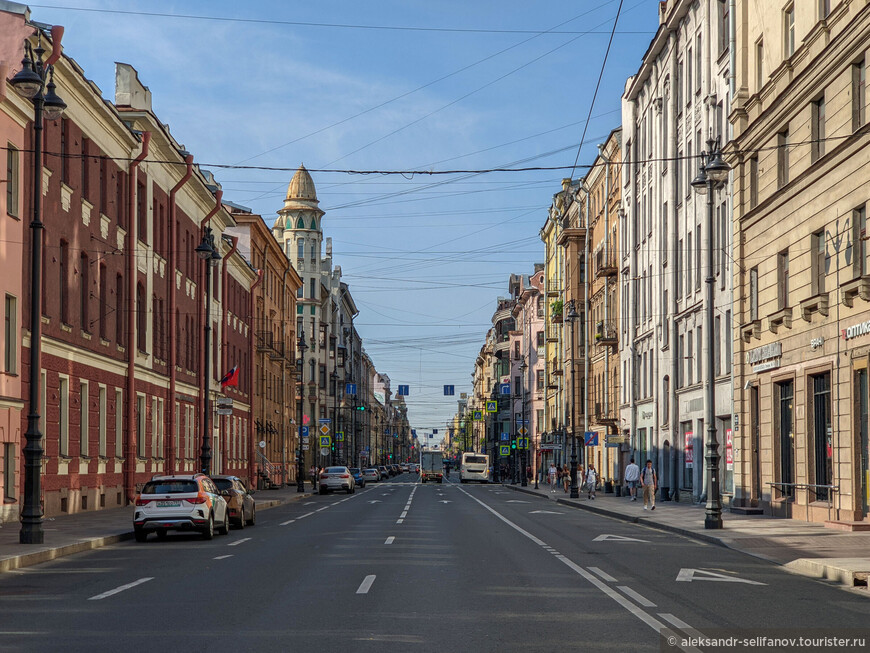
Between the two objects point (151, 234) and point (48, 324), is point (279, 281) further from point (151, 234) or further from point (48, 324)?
point (48, 324)

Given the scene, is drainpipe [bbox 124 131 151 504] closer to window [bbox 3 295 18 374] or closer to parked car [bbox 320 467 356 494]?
window [bbox 3 295 18 374]

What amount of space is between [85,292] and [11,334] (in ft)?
20.4

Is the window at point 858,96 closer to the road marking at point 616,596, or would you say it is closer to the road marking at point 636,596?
the road marking at point 616,596

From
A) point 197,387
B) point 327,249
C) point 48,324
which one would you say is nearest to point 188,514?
point 48,324

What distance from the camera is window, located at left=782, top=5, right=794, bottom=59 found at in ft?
100

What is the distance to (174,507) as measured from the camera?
24.6 m

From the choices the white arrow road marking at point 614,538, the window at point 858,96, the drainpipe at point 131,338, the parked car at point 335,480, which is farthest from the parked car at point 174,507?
the parked car at point 335,480

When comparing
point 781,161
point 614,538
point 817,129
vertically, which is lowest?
point 614,538

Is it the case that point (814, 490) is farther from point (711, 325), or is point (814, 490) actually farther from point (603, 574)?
point (603, 574)

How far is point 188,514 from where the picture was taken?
24.7m

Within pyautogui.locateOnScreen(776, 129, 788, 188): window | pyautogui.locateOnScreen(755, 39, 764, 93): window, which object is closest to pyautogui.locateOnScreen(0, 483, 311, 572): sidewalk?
pyautogui.locateOnScreen(776, 129, 788, 188): window

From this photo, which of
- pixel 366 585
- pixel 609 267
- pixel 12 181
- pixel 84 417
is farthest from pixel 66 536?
pixel 609 267

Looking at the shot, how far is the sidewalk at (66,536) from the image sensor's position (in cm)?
1903

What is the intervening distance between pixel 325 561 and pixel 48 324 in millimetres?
15851
